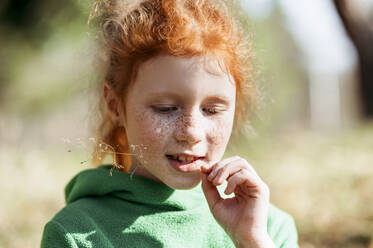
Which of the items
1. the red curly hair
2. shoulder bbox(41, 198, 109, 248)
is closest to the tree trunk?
the red curly hair

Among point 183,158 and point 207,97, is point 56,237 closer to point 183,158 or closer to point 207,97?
point 183,158

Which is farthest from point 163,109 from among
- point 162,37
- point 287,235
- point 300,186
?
point 300,186

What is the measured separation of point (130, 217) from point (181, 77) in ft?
2.05

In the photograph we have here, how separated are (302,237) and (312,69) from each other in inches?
1173

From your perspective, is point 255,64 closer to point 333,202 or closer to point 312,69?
point 333,202

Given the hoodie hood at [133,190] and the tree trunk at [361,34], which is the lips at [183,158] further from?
the tree trunk at [361,34]

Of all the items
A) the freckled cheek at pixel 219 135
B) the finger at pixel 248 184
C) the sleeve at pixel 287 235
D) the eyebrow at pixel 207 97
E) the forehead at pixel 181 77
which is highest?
the forehead at pixel 181 77

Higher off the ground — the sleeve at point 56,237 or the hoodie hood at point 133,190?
the hoodie hood at point 133,190

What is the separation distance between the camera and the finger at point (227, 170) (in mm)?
1701

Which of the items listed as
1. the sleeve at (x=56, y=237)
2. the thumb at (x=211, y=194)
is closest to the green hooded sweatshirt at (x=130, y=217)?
the sleeve at (x=56, y=237)

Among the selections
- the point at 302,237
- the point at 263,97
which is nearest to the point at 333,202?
the point at 302,237

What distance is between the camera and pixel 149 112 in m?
1.74

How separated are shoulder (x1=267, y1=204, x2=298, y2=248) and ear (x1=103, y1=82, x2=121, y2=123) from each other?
83 centimetres

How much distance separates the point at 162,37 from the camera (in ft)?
5.72
